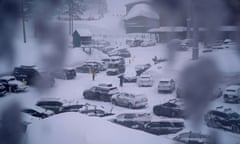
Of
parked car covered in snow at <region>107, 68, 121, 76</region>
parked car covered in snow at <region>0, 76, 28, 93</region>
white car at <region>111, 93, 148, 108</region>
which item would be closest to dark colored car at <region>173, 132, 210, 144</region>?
parked car covered in snow at <region>0, 76, 28, 93</region>

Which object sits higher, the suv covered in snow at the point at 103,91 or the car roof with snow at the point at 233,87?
the car roof with snow at the point at 233,87

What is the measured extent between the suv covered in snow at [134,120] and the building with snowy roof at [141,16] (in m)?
0.75

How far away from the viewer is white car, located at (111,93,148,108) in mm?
3129

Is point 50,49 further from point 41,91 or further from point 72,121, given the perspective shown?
point 72,121

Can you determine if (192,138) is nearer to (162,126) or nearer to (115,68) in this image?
(162,126)

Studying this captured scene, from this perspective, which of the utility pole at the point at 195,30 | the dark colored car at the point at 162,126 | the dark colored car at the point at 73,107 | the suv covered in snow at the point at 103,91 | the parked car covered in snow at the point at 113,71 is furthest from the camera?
the parked car covered in snow at the point at 113,71

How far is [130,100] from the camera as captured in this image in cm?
345

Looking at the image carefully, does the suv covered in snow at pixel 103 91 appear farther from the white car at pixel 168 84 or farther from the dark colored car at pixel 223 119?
the dark colored car at pixel 223 119

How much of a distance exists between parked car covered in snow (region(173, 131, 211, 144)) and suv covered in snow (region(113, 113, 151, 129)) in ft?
1.97

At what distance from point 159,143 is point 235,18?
0.77 meters

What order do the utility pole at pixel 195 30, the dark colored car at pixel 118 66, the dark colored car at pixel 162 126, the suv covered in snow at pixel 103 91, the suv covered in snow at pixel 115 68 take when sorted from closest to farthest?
1. the utility pole at pixel 195 30
2. the dark colored car at pixel 162 126
3. the suv covered in snow at pixel 103 91
4. the suv covered in snow at pixel 115 68
5. the dark colored car at pixel 118 66

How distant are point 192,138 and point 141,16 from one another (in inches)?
31.2

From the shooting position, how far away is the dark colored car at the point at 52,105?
6.96ft

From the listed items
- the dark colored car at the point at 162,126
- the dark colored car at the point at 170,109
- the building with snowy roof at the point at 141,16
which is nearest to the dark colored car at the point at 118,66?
the dark colored car at the point at 170,109
